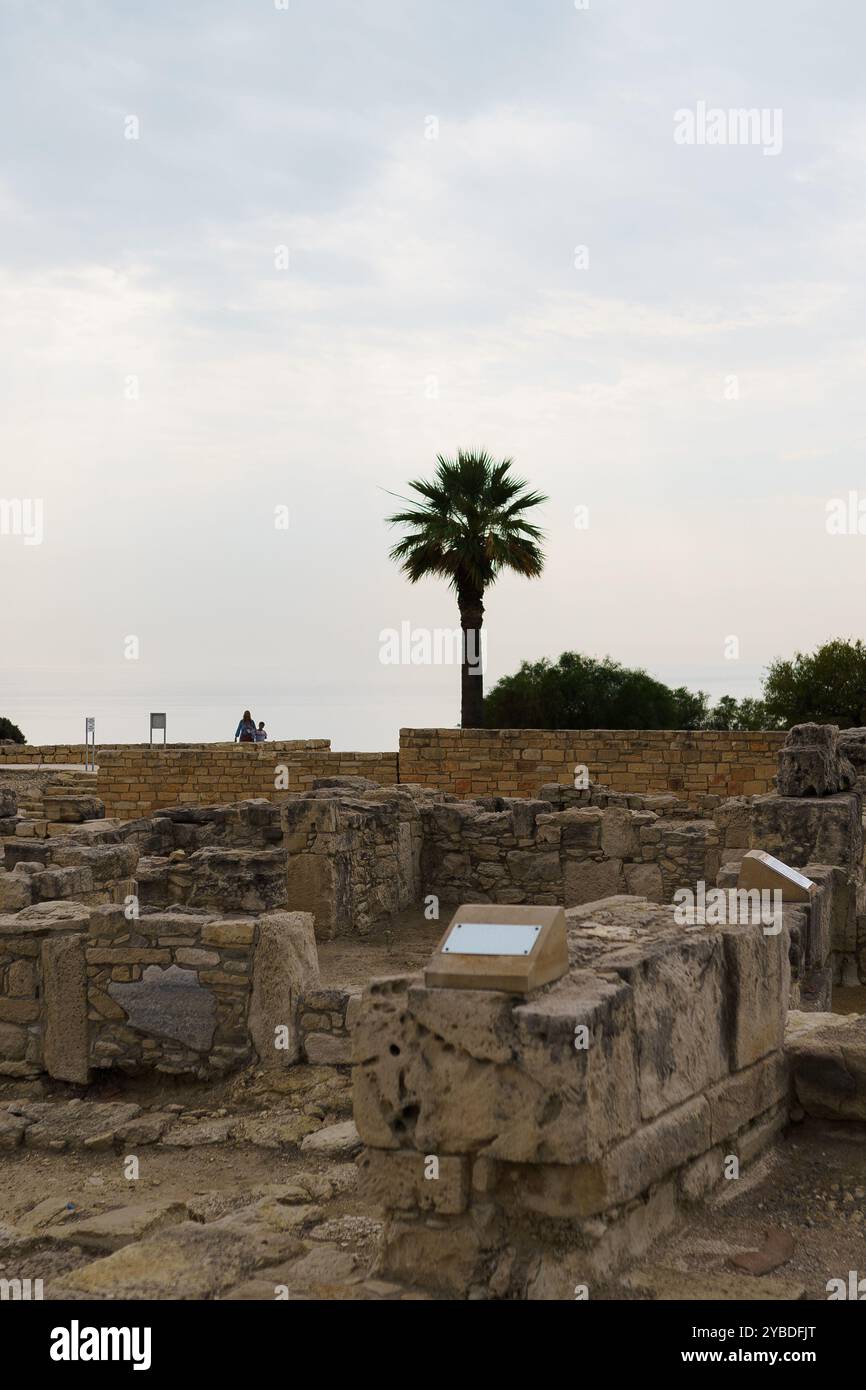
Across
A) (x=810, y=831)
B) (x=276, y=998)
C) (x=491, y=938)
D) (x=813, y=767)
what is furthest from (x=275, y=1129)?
(x=813, y=767)

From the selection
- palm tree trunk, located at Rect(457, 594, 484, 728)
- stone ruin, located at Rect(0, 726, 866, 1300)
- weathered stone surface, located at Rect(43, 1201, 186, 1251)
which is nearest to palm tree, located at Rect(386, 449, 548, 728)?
palm tree trunk, located at Rect(457, 594, 484, 728)

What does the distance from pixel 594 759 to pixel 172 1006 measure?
15603 mm

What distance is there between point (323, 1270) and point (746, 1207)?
144cm

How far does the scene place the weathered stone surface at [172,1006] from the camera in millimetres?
6898

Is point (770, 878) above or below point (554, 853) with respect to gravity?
above

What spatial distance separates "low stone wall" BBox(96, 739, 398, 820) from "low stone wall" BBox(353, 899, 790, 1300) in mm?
18382

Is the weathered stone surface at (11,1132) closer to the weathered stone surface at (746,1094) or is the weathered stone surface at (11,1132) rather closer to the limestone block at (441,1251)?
the limestone block at (441,1251)

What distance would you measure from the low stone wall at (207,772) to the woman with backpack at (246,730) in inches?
101

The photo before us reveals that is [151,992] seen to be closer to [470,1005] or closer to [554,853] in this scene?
[470,1005]

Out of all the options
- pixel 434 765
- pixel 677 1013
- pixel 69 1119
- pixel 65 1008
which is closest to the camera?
pixel 677 1013

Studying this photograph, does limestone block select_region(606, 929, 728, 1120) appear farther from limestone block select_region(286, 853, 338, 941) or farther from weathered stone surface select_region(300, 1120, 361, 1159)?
limestone block select_region(286, 853, 338, 941)

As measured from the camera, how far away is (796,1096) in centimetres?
479

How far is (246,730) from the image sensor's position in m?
25.5
